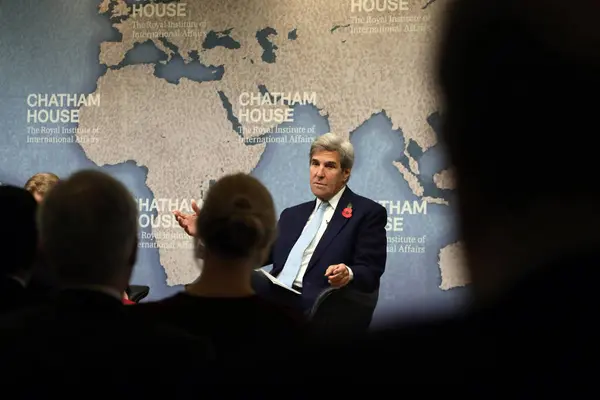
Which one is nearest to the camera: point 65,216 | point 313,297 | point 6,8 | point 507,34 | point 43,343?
point 507,34

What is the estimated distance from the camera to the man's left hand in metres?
3.91

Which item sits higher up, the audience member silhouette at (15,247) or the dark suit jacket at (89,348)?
the audience member silhouette at (15,247)

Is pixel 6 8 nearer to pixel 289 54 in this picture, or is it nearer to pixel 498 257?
pixel 289 54

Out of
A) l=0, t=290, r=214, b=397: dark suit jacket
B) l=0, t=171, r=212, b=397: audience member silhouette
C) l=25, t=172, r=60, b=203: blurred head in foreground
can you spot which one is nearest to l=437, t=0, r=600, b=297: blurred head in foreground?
l=0, t=171, r=212, b=397: audience member silhouette

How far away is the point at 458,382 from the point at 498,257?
7 centimetres

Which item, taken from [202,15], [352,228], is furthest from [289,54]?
[352,228]

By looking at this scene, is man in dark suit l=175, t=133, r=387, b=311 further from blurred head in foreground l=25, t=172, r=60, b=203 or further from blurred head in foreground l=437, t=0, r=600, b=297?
blurred head in foreground l=437, t=0, r=600, b=297

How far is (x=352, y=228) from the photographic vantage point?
4.23 m

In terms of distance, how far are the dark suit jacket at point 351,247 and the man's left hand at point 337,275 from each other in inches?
4.3

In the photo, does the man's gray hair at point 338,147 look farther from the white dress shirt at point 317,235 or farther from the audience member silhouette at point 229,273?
the audience member silhouette at point 229,273

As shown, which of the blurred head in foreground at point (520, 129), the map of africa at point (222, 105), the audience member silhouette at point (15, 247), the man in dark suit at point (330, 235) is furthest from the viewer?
the map of africa at point (222, 105)

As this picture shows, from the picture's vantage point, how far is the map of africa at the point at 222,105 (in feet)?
17.3

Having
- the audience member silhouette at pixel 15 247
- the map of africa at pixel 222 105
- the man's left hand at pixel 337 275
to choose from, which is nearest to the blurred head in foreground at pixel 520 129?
the audience member silhouette at pixel 15 247

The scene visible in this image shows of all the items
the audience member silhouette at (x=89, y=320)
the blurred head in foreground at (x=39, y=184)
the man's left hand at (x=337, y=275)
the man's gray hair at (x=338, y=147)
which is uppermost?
the man's gray hair at (x=338, y=147)
